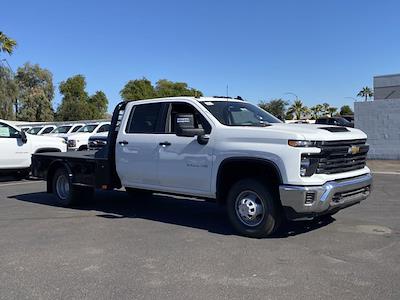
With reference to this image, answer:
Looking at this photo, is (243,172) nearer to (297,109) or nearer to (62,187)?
(62,187)

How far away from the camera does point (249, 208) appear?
7.25 metres

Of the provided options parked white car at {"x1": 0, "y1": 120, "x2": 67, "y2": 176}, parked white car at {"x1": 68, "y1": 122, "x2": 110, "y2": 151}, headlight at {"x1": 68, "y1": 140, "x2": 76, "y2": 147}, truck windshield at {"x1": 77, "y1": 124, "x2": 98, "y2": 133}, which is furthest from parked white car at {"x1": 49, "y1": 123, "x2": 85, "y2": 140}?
parked white car at {"x1": 0, "y1": 120, "x2": 67, "y2": 176}

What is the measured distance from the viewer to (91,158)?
31.5ft

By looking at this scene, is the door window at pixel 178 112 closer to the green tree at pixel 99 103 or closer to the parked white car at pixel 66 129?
the parked white car at pixel 66 129

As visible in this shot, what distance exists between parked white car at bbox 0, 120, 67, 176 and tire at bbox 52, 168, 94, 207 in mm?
4799

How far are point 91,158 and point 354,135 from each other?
4814 mm

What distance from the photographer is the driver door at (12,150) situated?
14633 millimetres

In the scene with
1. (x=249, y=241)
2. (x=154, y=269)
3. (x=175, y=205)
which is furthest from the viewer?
(x=175, y=205)

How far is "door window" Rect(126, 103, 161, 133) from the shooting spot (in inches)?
342

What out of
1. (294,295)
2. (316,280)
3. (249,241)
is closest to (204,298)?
(294,295)

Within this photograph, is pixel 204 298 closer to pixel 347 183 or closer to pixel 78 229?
pixel 347 183

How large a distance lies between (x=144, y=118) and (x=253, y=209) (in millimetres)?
2767

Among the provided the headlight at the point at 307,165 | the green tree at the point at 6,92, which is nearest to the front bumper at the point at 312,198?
the headlight at the point at 307,165

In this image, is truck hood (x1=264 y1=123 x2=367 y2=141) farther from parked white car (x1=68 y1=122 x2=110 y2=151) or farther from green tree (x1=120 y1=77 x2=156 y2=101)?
green tree (x1=120 y1=77 x2=156 y2=101)
